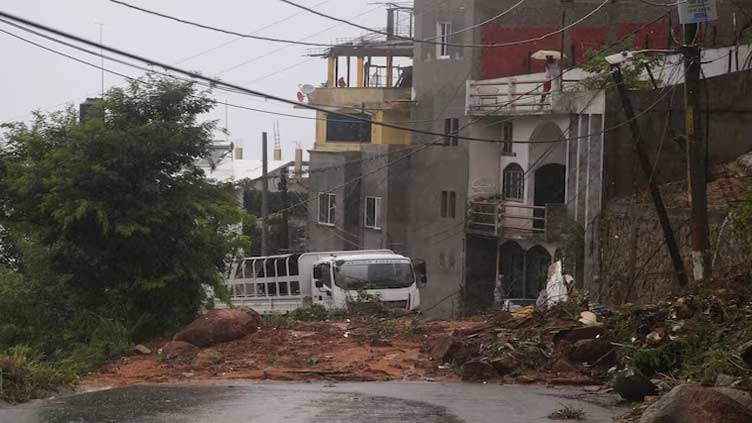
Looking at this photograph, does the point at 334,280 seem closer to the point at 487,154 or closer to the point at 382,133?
the point at 487,154

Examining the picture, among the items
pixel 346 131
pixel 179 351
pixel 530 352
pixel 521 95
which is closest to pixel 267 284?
pixel 521 95

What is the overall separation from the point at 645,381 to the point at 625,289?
13.0m

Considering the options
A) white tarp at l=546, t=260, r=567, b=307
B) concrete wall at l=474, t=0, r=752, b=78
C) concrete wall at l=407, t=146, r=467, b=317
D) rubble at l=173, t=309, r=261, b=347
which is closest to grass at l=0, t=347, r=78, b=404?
rubble at l=173, t=309, r=261, b=347

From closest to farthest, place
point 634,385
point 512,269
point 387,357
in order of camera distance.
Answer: point 634,385 → point 387,357 → point 512,269

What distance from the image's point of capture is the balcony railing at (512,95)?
36.6 meters

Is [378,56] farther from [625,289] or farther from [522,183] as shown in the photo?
[625,289]

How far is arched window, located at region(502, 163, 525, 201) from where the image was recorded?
4151 cm

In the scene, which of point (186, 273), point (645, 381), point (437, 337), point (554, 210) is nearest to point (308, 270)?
point (554, 210)

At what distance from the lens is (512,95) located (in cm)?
3947

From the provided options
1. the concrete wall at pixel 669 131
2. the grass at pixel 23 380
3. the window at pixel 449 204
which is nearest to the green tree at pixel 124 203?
the grass at pixel 23 380

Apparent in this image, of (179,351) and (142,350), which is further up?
(179,351)

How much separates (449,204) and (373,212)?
5954mm

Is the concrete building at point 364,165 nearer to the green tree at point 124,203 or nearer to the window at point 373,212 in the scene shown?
the window at point 373,212

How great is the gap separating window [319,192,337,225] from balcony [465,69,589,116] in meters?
11.8
